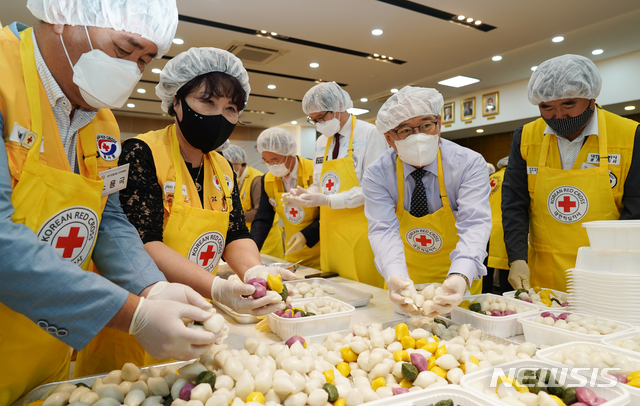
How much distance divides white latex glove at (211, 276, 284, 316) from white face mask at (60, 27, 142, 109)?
643 millimetres

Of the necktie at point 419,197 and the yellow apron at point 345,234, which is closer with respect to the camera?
the necktie at point 419,197

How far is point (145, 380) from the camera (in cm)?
97

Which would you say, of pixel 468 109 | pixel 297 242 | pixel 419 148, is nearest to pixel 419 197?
pixel 419 148

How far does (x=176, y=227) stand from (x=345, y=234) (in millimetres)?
1429

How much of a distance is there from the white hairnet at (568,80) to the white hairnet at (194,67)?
1485mm

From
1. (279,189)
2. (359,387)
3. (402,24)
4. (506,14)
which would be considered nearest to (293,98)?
(402,24)

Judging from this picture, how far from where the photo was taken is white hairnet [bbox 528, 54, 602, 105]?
Answer: 192 centimetres

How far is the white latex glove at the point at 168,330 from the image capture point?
0.93m

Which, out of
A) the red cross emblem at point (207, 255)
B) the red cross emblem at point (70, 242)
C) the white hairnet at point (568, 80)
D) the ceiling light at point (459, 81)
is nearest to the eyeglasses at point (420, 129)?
the white hairnet at point (568, 80)

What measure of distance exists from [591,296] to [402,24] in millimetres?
4899

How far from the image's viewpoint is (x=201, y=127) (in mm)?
1562

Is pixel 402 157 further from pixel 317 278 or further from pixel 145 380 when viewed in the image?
pixel 145 380

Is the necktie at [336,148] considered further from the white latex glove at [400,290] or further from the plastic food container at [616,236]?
the plastic food container at [616,236]

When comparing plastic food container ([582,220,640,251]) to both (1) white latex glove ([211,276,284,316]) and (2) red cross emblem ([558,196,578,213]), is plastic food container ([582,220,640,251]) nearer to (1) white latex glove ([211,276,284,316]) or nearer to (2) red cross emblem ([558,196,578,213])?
(2) red cross emblem ([558,196,578,213])
